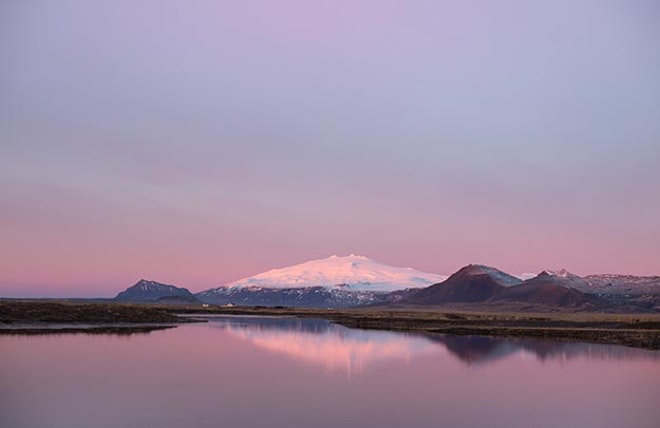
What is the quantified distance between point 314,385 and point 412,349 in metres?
20.5

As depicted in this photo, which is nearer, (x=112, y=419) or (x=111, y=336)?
(x=112, y=419)

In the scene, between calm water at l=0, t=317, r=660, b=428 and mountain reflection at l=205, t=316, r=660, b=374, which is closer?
calm water at l=0, t=317, r=660, b=428

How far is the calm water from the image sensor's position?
70.0 ft

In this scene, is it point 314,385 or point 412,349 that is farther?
point 412,349

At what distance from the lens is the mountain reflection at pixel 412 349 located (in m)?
40.5

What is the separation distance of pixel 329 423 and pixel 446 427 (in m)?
3.72

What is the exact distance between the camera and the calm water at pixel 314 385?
21328 mm

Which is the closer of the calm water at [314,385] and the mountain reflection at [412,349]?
the calm water at [314,385]

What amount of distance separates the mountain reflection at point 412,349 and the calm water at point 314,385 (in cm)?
20

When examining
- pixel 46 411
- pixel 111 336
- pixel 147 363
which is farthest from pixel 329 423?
pixel 111 336

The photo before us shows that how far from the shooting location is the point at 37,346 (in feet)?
137

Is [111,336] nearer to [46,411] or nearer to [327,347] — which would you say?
[327,347]

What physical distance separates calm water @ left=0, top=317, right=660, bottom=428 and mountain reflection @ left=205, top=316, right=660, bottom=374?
0.66 ft

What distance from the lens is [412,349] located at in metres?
47.5
